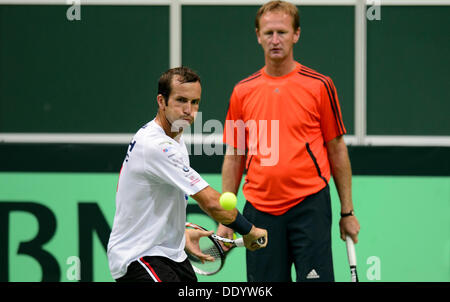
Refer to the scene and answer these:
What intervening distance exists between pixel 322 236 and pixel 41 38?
9.63ft

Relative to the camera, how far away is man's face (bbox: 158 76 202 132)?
325 cm

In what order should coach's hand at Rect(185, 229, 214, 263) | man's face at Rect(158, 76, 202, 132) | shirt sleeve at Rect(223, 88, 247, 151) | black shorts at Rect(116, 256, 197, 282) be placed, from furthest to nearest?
1. shirt sleeve at Rect(223, 88, 247, 151)
2. coach's hand at Rect(185, 229, 214, 263)
3. man's face at Rect(158, 76, 202, 132)
4. black shorts at Rect(116, 256, 197, 282)

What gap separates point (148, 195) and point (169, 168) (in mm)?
168

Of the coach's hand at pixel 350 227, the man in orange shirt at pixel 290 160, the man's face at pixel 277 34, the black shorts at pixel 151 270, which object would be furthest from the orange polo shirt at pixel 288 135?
the black shorts at pixel 151 270

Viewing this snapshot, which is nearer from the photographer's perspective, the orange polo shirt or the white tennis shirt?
the white tennis shirt

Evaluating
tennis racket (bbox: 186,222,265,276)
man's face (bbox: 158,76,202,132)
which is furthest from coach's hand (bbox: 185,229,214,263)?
man's face (bbox: 158,76,202,132)

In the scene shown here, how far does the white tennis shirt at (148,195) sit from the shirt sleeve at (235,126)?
2.54 ft

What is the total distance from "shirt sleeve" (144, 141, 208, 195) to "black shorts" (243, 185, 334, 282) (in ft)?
2.51

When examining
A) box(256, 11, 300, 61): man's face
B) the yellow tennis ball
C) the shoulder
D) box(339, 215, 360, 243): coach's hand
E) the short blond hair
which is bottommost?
box(339, 215, 360, 243): coach's hand

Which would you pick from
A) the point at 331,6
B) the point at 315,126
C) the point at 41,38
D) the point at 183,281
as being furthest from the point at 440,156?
the point at 41,38

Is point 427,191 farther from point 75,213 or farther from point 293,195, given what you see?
point 75,213

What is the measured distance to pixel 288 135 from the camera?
148 inches

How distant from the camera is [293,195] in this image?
376 centimetres

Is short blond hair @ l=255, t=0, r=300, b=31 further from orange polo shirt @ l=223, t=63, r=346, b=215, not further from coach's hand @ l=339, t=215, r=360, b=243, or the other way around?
coach's hand @ l=339, t=215, r=360, b=243
